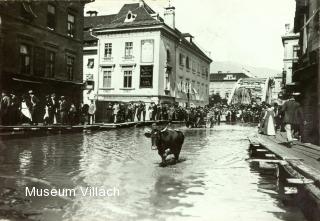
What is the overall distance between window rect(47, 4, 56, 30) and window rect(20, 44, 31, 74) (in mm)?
2495

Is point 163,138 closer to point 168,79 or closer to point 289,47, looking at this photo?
point 168,79

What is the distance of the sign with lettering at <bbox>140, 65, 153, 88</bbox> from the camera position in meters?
35.1

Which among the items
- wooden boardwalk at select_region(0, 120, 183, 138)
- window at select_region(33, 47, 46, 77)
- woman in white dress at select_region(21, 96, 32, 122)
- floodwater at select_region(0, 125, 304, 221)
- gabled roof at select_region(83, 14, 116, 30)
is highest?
gabled roof at select_region(83, 14, 116, 30)

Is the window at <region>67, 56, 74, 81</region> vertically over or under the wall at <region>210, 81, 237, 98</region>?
under

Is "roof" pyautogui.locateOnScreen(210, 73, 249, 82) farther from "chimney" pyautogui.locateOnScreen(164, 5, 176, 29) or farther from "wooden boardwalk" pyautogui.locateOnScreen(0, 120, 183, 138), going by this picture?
"wooden boardwalk" pyautogui.locateOnScreen(0, 120, 183, 138)

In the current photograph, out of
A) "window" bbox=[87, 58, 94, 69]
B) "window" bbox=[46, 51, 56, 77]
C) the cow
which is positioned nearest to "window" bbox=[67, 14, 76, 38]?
"window" bbox=[46, 51, 56, 77]

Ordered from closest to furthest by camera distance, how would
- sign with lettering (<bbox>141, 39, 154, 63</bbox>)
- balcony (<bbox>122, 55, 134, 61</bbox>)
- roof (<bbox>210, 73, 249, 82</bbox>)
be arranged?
sign with lettering (<bbox>141, 39, 154, 63</bbox>) < balcony (<bbox>122, 55, 134, 61</bbox>) < roof (<bbox>210, 73, 249, 82</bbox>)

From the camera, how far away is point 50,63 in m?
22.9

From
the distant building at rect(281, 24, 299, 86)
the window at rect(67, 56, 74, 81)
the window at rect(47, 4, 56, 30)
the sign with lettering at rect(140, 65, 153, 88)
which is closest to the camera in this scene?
the window at rect(47, 4, 56, 30)

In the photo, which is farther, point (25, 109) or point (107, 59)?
point (107, 59)

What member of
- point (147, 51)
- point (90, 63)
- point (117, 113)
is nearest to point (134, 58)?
point (147, 51)

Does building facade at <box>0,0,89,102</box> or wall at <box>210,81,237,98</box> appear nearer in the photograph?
building facade at <box>0,0,89,102</box>

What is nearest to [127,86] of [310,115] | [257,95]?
[257,95]

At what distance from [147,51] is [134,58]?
4.17 ft
